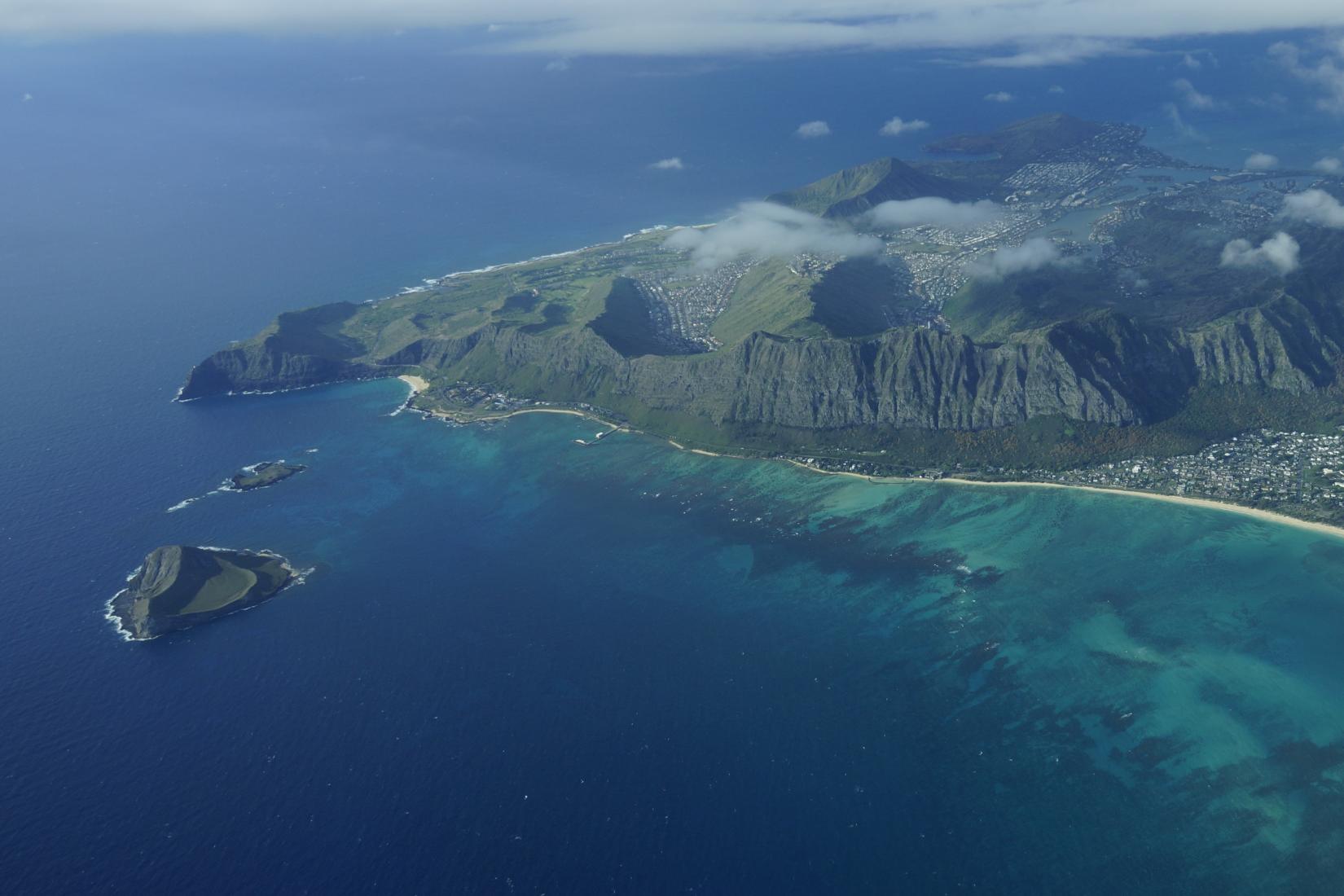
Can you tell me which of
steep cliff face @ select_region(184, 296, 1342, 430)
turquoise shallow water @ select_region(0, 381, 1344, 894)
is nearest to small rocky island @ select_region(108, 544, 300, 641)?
turquoise shallow water @ select_region(0, 381, 1344, 894)

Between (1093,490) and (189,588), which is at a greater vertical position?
(189,588)

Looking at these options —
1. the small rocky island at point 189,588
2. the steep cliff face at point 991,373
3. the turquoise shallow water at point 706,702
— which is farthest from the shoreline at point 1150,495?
the small rocky island at point 189,588

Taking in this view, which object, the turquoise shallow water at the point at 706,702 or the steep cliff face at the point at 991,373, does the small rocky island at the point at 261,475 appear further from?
the steep cliff face at the point at 991,373

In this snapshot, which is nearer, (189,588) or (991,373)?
(189,588)

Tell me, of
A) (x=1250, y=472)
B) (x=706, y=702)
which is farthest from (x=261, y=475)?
(x=1250, y=472)

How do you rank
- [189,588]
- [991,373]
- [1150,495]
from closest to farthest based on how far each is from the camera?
[189,588] < [1150,495] < [991,373]

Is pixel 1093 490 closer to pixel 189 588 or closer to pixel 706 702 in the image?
pixel 706 702

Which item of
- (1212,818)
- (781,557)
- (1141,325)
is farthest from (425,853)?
(1141,325)
